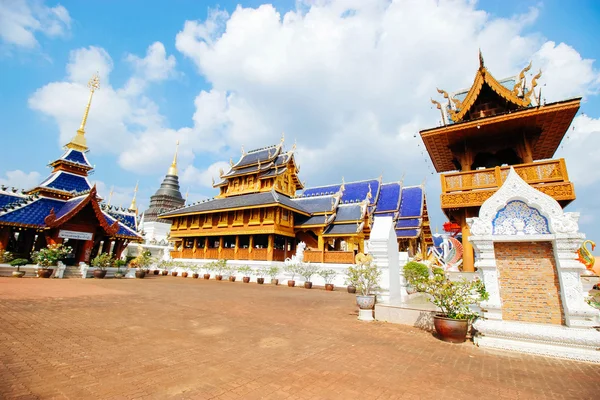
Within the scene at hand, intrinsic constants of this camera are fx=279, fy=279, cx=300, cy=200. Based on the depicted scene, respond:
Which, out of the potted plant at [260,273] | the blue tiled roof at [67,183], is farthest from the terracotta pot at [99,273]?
the potted plant at [260,273]

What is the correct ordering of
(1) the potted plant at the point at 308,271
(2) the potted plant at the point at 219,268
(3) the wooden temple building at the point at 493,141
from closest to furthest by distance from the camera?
(3) the wooden temple building at the point at 493,141, (1) the potted plant at the point at 308,271, (2) the potted plant at the point at 219,268

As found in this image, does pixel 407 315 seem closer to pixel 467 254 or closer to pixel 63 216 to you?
pixel 467 254

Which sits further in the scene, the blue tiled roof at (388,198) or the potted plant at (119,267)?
the blue tiled roof at (388,198)

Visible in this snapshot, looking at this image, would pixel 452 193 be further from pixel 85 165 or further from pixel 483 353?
pixel 85 165

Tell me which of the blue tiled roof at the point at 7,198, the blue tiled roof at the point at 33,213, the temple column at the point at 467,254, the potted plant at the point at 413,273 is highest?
the blue tiled roof at the point at 7,198

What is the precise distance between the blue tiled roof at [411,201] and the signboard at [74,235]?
2493 centimetres

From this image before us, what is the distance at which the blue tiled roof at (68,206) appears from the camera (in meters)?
17.8

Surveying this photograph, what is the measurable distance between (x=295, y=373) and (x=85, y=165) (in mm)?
26909

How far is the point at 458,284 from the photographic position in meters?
6.04

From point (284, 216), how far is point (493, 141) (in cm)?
1517

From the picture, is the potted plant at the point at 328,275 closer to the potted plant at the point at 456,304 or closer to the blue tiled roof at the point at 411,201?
the blue tiled roof at the point at 411,201

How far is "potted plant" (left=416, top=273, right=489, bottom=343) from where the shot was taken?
223 inches

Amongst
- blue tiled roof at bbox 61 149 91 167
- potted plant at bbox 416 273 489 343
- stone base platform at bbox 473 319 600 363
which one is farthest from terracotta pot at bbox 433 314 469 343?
blue tiled roof at bbox 61 149 91 167

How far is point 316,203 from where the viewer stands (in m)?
25.4
